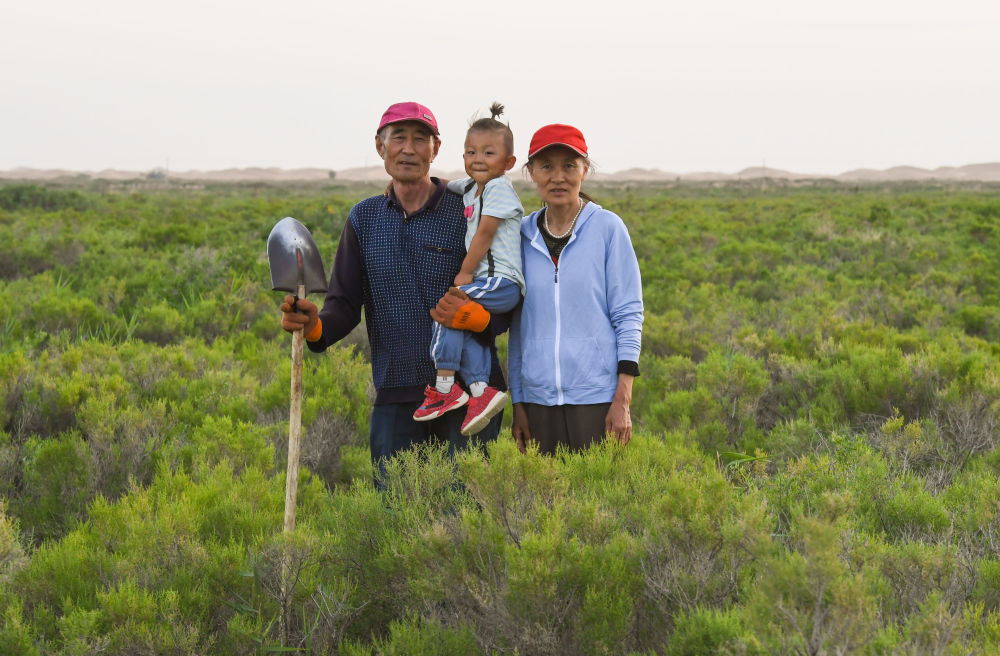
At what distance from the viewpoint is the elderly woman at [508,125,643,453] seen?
3512 millimetres

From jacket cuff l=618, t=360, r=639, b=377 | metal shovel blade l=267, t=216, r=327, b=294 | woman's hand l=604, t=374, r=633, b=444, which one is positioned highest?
metal shovel blade l=267, t=216, r=327, b=294

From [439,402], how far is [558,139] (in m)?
1.24

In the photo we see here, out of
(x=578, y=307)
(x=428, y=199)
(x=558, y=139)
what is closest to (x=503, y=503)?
(x=578, y=307)

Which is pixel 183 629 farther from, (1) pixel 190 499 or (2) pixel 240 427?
(2) pixel 240 427

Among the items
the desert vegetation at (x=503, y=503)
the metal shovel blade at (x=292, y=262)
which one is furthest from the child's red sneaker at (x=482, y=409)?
the metal shovel blade at (x=292, y=262)

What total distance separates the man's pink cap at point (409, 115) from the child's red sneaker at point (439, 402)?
1137mm

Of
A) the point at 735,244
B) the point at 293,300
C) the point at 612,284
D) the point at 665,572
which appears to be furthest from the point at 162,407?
the point at 735,244

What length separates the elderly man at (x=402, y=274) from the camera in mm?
3562

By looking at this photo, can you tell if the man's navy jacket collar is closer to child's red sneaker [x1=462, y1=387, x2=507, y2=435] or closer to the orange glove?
the orange glove

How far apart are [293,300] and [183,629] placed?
4.35ft

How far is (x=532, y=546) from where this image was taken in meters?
2.71

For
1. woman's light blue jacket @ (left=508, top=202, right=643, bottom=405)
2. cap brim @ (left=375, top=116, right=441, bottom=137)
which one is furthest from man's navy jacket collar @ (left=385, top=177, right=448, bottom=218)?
woman's light blue jacket @ (left=508, top=202, right=643, bottom=405)

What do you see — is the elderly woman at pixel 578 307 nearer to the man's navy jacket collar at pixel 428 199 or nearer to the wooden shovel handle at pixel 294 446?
the man's navy jacket collar at pixel 428 199

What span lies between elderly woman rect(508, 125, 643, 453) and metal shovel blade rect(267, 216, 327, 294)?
0.94 meters
